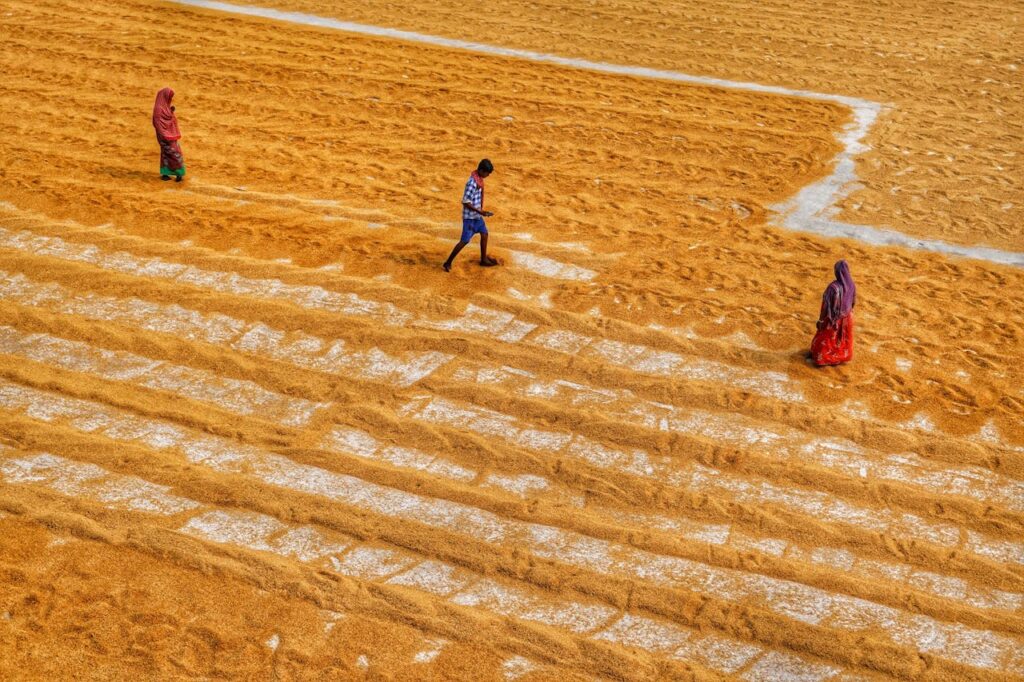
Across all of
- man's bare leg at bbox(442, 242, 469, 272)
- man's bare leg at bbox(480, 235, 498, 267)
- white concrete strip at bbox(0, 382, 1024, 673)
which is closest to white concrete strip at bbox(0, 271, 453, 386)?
white concrete strip at bbox(0, 382, 1024, 673)

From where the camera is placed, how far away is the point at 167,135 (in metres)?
13.1

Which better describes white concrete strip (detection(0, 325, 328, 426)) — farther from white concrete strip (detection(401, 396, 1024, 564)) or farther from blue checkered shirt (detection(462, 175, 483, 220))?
blue checkered shirt (detection(462, 175, 483, 220))

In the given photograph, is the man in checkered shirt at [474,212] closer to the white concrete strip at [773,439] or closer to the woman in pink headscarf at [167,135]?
the white concrete strip at [773,439]

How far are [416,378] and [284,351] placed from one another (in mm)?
1389

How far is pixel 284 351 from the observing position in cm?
1026

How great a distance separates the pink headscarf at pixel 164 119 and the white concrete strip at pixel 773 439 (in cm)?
560

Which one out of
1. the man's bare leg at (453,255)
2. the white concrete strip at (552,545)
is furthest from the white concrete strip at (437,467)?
the man's bare leg at (453,255)

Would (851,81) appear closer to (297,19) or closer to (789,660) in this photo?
(297,19)

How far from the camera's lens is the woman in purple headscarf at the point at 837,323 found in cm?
962

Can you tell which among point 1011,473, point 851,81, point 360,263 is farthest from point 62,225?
point 851,81

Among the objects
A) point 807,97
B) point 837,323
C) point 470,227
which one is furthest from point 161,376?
point 807,97

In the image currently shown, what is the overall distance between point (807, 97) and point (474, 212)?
25.3 feet

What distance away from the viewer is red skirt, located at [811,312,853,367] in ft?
32.1

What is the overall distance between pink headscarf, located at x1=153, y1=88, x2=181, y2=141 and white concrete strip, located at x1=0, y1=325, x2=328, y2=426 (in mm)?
3515
